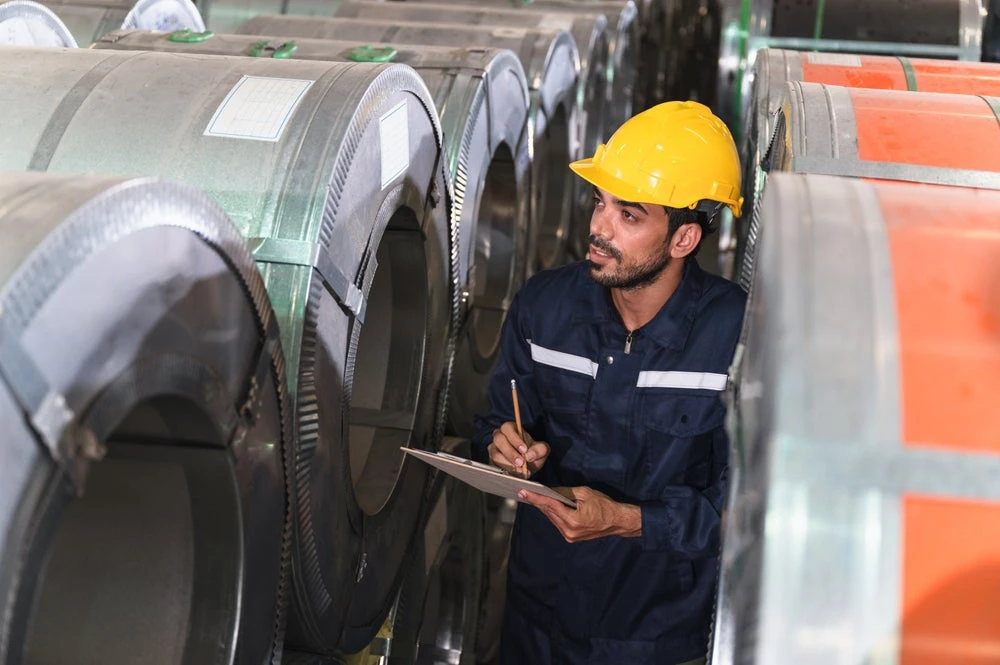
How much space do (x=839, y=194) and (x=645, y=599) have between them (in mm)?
1188

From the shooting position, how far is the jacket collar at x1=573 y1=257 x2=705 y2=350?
1.90 meters

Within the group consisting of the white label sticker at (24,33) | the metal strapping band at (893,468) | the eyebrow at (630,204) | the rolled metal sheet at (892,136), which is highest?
the white label sticker at (24,33)

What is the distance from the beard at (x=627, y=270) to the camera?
196cm

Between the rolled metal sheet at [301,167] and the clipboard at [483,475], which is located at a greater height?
the rolled metal sheet at [301,167]

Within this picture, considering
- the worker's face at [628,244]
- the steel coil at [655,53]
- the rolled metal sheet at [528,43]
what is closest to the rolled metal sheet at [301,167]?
the worker's face at [628,244]

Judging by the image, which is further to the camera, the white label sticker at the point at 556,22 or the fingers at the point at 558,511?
the white label sticker at the point at 556,22

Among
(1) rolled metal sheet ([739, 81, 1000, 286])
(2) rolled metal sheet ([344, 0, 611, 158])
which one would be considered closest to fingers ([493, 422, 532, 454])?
(1) rolled metal sheet ([739, 81, 1000, 286])

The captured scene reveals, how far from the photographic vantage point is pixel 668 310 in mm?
1919

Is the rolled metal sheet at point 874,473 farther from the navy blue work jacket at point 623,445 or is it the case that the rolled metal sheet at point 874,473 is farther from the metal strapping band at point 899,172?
the navy blue work jacket at point 623,445

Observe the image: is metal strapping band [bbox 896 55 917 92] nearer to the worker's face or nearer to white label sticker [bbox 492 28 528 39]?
the worker's face

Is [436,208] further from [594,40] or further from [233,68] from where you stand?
[594,40]

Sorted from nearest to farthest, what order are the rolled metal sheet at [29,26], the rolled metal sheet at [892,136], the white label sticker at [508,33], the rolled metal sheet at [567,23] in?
the rolled metal sheet at [892,136], the rolled metal sheet at [29,26], the white label sticker at [508,33], the rolled metal sheet at [567,23]

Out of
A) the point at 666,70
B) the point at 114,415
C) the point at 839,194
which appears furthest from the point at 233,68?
the point at 666,70

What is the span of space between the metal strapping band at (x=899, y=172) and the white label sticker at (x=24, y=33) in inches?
60.7
